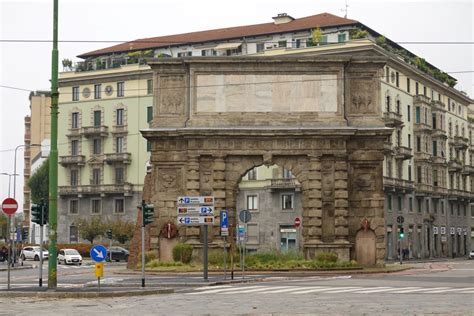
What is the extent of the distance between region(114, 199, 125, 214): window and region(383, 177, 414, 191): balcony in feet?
95.8

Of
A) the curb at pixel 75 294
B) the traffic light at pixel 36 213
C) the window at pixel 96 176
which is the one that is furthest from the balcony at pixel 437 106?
the curb at pixel 75 294

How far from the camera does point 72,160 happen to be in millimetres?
100312

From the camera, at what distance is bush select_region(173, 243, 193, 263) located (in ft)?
153

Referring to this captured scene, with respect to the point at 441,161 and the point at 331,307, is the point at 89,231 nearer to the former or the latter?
the point at 441,161

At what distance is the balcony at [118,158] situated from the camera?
320ft

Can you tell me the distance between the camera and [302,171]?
47969 millimetres

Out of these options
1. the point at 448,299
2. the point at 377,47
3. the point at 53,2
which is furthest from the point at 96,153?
the point at 448,299

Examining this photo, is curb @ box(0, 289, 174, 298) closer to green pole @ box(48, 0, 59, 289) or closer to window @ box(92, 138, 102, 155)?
green pole @ box(48, 0, 59, 289)

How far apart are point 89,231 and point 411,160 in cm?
3488

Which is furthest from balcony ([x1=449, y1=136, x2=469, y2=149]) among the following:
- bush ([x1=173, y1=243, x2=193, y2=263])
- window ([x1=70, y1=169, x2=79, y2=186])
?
bush ([x1=173, y1=243, x2=193, y2=263])

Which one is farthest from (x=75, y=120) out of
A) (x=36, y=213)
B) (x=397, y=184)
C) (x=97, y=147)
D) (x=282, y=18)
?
(x=36, y=213)

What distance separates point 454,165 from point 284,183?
3001cm

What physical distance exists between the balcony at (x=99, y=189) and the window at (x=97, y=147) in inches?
149

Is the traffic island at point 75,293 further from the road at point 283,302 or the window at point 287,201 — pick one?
the window at point 287,201
